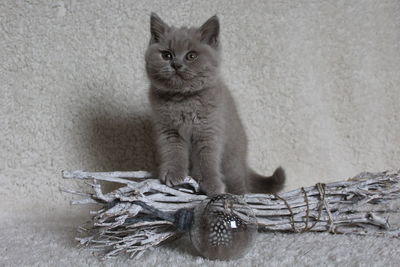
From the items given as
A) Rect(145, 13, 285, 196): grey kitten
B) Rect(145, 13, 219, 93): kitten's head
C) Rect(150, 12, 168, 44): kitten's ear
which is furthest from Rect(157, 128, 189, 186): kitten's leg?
Rect(150, 12, 168, 44): kitten's ear

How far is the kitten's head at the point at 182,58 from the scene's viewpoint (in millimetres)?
1166

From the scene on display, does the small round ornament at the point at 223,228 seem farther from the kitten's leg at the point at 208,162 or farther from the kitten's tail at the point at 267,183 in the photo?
the kitten's tail at the point at 267,183

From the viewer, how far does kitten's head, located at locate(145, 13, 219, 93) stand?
45.9 inches

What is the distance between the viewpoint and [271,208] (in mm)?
1084

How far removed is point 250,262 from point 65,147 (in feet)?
2.96

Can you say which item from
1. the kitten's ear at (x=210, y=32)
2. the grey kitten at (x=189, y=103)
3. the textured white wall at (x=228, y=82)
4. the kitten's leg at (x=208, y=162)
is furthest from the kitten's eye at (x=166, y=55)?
the textured white wall at (x=228, y=82)

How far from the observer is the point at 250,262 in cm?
98

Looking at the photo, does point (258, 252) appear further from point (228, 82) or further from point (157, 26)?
point (228, 82)

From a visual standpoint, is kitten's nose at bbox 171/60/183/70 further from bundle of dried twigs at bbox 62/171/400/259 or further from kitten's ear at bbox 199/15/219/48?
bundle of dried twigs at bbox 62/171/400/259

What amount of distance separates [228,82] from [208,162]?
587mm

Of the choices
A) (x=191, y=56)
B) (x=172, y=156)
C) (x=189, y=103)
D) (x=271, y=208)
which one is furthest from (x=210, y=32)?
(x=271, y=208)

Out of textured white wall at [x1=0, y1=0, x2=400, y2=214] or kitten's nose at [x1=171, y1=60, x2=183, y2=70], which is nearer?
kitten's nose at [x1=171, y1=60, x2=183, y2=70]

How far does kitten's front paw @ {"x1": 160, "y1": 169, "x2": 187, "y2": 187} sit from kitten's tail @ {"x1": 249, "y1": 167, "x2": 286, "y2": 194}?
37cm

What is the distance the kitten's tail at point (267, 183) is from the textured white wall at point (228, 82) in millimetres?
278
